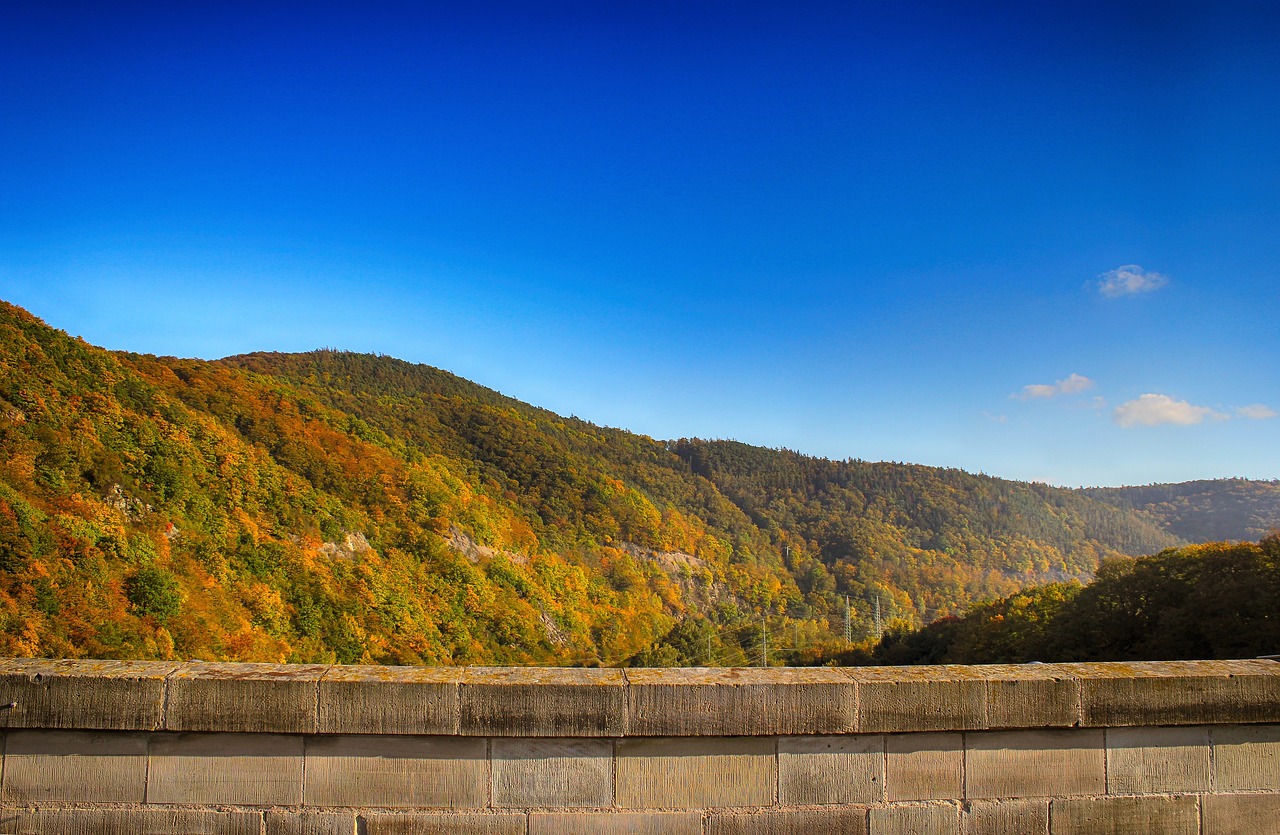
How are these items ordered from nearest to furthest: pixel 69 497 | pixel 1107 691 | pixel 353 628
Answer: pixel 1107 691 < pixel 69 497 < pixel 353 628

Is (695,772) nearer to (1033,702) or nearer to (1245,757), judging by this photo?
(1033,702)

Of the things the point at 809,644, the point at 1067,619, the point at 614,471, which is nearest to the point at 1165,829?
the point at 1067,619

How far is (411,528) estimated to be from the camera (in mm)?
71375

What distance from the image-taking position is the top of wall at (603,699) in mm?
2893

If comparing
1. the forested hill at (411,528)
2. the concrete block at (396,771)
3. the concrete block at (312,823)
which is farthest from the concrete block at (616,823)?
the forested hill at (411,528)

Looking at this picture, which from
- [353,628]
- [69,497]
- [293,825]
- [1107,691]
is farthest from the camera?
[353,628]

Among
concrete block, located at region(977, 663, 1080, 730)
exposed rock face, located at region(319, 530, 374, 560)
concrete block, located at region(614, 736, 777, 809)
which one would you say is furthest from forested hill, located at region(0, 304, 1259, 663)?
concrete block, located at region(977, 663, 1080, 730)

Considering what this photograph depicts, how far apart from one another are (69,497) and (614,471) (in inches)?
3536

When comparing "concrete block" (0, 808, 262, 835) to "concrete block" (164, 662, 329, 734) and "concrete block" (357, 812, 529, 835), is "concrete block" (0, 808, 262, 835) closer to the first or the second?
"concrete block" (164, 662, 329, 734)

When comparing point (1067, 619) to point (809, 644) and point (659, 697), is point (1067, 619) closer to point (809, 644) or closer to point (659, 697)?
point (659, 697)

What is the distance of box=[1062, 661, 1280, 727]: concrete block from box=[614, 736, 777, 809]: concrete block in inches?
54.9

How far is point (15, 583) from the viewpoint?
102 feet

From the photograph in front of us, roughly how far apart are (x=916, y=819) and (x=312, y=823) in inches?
97.2

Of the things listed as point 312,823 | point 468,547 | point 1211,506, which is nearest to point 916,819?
point 312,823
